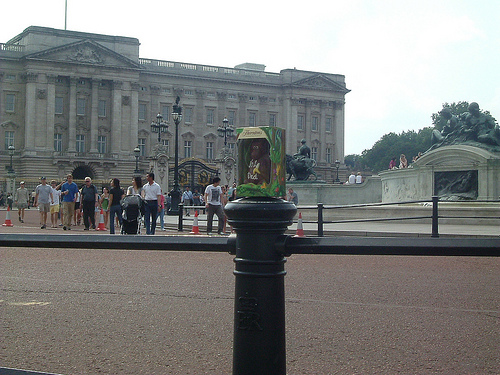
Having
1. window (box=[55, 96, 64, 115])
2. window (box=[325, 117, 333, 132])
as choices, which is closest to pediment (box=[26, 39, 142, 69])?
window (box=[55, 96, 64, 115])

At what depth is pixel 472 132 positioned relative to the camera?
80.4 ft

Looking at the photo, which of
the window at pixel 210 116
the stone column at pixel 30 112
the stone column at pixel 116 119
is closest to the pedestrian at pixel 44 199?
the stone column at pixel 30 112

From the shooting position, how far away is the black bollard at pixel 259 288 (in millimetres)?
A: 2693

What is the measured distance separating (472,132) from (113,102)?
216 ft

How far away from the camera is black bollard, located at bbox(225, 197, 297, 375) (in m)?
2.69

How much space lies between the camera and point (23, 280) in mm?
8219

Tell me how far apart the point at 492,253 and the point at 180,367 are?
2.51 meters

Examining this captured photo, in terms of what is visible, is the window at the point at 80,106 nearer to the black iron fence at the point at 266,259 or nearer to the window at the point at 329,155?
the window at the point at 329,155

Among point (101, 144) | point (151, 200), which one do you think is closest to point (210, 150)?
point (101, 144)

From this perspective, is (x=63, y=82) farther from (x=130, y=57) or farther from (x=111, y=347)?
(x=111, y=347)

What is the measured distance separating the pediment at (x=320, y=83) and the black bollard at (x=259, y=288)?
95.0 m

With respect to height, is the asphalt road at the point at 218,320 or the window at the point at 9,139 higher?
the window at the point at 9,139

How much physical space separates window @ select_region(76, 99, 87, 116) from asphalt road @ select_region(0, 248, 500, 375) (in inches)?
3026

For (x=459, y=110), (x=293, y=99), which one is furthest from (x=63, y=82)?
(x=459, y=110)
